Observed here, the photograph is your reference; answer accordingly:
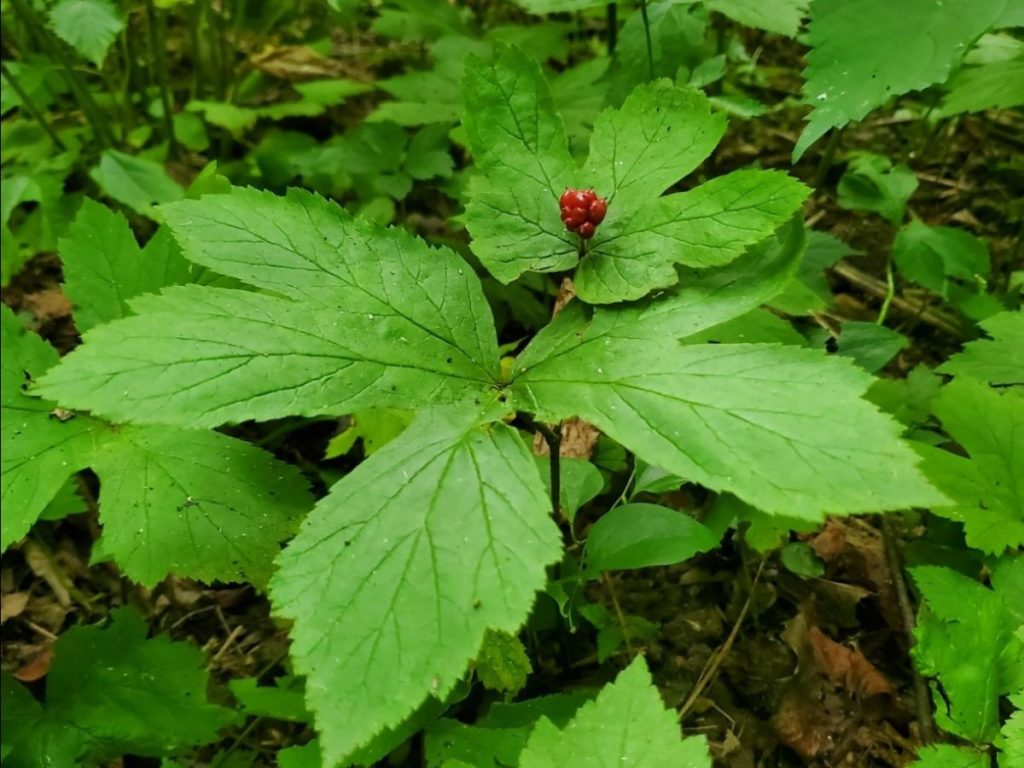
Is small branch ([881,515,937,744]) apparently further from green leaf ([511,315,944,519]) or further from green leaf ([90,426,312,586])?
green leaf ([90,426,312,586])

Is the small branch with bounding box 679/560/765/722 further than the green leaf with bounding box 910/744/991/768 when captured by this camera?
Yes

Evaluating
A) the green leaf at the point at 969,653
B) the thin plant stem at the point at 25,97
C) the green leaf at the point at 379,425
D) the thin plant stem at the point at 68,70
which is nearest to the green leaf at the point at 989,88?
the green leaf at the point at 969,653

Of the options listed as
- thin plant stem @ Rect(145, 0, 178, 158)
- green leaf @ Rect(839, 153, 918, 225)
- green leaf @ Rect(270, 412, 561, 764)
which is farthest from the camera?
thin plant stem @ Rect(145, 0, 178, 158)

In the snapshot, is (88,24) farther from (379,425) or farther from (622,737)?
(622,737)

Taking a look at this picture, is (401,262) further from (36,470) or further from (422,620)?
(36,470)

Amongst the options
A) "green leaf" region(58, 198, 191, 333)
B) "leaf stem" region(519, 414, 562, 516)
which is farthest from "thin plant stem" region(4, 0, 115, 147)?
"leaf stem" region(519, 414, 562, 516)
